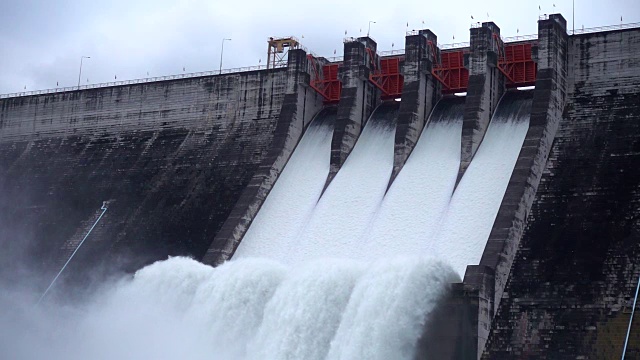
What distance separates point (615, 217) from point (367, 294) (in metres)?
7.12

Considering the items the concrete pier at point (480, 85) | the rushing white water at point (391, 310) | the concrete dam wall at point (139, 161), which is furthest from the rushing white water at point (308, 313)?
the concrete pier at point (480, 85)

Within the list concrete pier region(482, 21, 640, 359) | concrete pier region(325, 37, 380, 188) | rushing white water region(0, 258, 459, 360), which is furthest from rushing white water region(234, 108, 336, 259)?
concrete pier region(482, 21, 640, 359)

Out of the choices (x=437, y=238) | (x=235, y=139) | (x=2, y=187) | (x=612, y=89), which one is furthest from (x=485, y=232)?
(x=2, y=187)

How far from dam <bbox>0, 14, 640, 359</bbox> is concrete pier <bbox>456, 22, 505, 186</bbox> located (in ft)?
0.25

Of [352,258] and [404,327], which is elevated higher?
[352,258]

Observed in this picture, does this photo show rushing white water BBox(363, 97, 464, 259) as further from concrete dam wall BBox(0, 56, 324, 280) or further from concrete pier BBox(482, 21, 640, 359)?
concrete dam wall BBox(0, 56, 324, 280)

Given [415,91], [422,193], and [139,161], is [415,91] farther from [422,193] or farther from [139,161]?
[139,161]

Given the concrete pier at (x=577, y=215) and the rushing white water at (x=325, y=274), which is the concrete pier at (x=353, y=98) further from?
the concrete pier at (x=577, y=215)

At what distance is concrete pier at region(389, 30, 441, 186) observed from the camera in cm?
3303

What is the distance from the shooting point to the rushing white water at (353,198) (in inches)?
1190

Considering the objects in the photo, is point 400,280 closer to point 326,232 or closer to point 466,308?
point 466,308

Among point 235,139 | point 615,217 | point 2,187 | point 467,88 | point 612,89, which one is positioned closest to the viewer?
point 615,217

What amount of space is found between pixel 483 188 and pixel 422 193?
2078 millimetres

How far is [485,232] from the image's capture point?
27.9 meters
